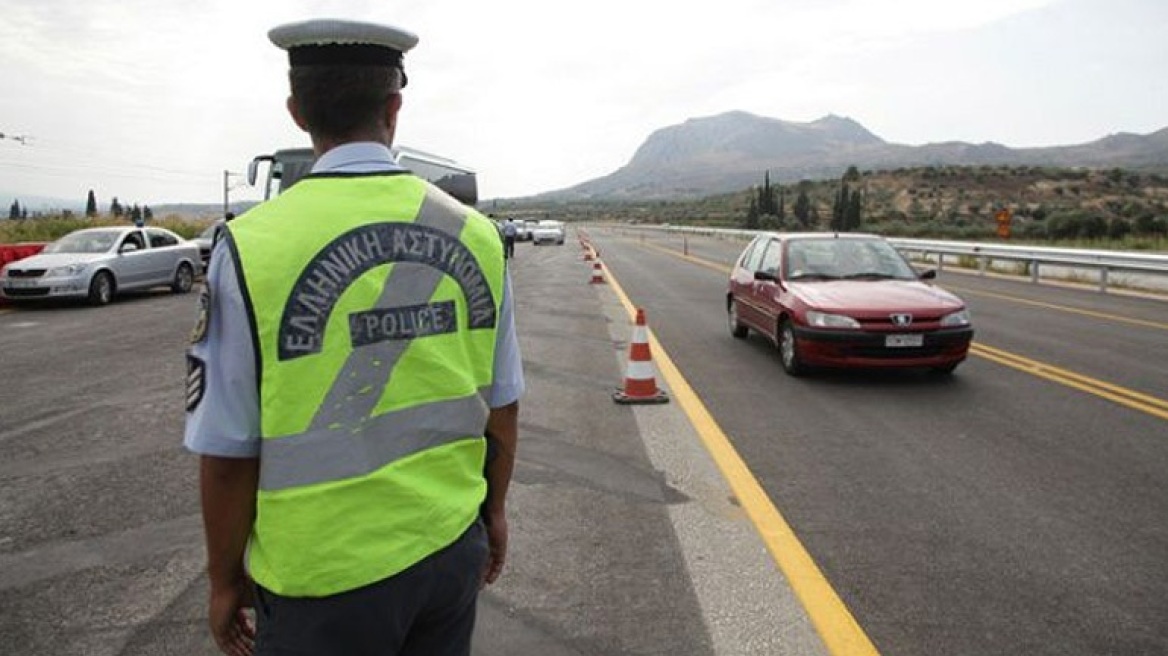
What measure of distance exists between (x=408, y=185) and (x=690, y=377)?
7341 millimetres

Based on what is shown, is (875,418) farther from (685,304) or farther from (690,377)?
(685,304)

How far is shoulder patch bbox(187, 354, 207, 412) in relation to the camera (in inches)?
63.6

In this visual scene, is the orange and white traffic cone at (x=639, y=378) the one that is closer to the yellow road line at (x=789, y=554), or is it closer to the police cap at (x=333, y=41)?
the yellow road line at (x=789, y=554)

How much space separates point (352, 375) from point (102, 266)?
17430 mm

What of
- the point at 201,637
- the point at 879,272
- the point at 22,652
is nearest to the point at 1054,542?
the point at 201,637

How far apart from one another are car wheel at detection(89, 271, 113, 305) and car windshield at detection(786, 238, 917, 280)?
1304 cm

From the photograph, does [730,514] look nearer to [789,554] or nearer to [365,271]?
[789,554]

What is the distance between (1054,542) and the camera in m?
4.42

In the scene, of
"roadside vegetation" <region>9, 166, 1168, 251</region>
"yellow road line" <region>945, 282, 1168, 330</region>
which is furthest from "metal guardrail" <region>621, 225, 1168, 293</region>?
"roadside vegetation" <region>9, 166, 1168, 251</region>

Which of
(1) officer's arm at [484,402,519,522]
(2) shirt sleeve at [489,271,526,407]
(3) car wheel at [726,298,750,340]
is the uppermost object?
(2) shirt sleeve at [489,271,526,407]

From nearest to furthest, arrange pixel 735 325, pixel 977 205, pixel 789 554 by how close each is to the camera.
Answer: pixel 789 554
pixel 735 325
pixel 977 205

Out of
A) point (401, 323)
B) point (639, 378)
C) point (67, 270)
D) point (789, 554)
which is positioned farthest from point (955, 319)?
point (67, 270)

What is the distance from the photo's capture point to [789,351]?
905 cm

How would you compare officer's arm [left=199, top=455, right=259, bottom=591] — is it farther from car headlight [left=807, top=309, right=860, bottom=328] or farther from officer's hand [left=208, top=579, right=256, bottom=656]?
car headlight [left=807, top=309, right=860, bottom=328]
